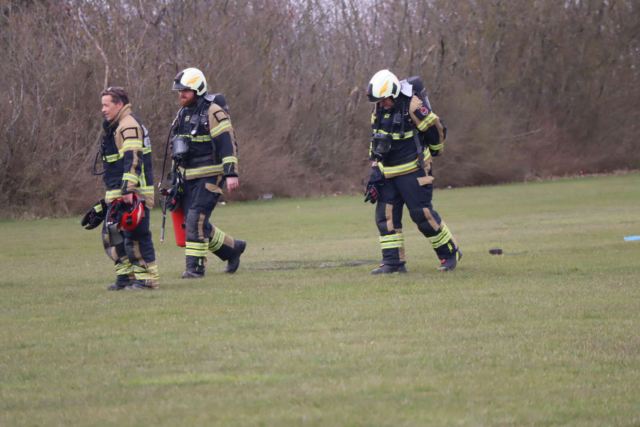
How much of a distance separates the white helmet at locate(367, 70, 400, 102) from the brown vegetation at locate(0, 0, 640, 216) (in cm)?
1910

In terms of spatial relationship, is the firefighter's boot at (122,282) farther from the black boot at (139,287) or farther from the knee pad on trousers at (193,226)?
the knee pad on trousers at (193,226)

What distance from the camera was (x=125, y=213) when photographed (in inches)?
344

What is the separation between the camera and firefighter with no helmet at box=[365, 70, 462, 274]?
32.9 feet

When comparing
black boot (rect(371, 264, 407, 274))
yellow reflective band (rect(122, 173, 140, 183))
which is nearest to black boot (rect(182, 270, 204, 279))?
yellow reflective band (rect(122, 173, 140, 183))

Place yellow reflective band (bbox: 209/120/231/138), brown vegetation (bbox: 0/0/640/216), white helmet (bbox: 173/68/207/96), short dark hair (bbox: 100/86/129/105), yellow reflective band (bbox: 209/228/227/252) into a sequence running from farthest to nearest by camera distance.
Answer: brown vegetation (bbox: 0/0/640/216), yellow reflective band (bbox: 209/228/227/252), yellow reflective band (bbox: 209/120/231/138), white helmet (bbox: 173/68/207/96), short dark hair (bbox: 100/86/129/105)

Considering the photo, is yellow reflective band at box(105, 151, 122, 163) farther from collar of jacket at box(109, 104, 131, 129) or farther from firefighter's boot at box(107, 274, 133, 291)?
firefighter's boot at box(107, 274, 133, 291)

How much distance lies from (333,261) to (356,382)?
7.17m

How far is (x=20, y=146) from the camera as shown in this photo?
27.1 m

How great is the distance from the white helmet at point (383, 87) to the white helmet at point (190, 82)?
182 centimetres

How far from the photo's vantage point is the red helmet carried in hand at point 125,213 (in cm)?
873

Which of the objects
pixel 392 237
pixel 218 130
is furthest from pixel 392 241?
pixel 218 130

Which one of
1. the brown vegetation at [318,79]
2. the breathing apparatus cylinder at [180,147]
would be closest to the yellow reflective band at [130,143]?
the breathing apparatus cylinder at [180,147]

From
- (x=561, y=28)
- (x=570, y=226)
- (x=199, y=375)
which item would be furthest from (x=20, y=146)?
(x=561, y=28)

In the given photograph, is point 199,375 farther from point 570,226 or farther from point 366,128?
point 366,128
